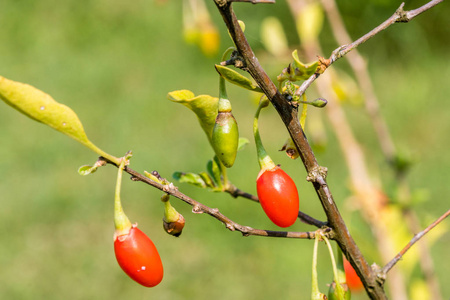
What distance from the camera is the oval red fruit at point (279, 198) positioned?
699mm

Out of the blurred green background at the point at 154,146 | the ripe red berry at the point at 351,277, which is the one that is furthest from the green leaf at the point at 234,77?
the blurred green background at the point at 154,146

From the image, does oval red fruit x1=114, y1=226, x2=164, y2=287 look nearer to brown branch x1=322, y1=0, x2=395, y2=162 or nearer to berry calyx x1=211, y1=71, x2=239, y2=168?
berry calyx x1=211, y1=71, x2=239, y2=168

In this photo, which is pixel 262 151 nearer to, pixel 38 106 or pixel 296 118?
pixel 296 118

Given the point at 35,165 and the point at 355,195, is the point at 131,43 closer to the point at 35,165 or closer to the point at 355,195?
the point at 35,165

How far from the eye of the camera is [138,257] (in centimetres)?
69

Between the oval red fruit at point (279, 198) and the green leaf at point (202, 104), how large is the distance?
0.41 ft

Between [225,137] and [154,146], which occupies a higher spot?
[154,146]

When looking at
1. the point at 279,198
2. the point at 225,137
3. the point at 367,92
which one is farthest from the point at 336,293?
the point at 367,92

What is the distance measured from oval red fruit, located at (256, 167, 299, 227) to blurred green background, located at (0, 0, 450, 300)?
3.81 feet

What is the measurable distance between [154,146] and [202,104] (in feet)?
9.16

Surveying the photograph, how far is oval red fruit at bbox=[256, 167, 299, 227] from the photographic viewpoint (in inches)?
27.5

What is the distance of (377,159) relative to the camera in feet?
10.7

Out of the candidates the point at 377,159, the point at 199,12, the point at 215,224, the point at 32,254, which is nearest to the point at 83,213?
the point at 32,254

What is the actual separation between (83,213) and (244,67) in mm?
2585
